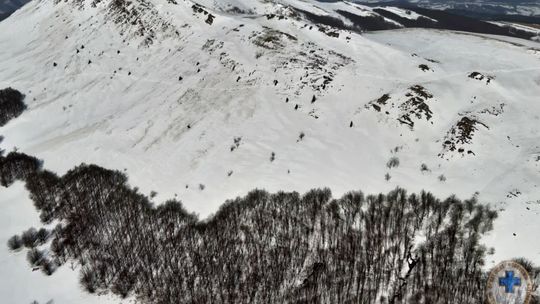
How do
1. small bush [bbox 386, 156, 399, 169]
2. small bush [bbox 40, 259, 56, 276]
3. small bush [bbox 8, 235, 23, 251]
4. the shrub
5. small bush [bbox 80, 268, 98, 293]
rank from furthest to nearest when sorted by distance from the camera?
1. the shrub
2. small bush [bbox 386, 156, 399, 169]
3. small bush [bbox 8, 235, 23, 251]
4. small bush [bbox 40, 259, 56, 276]
5. small bush [bbox 80, 268, 98, 293]

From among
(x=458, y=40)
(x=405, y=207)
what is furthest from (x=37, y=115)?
(x=458, y=40)

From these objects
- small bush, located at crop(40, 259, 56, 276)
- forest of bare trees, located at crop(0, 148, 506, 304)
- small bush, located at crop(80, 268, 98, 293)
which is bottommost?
small bush, located at crop(40, 259, 56, 276)

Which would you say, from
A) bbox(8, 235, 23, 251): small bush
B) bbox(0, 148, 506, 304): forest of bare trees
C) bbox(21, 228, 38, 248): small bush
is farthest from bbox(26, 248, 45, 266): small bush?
bbox(8, 235, 23, 251): small bush

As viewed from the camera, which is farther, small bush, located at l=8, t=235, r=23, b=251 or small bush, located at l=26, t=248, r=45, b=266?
small bush, located at l=8, t=235, r=23, b=251

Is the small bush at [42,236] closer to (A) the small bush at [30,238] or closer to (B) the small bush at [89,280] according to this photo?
(A) the small bush at [30,238]

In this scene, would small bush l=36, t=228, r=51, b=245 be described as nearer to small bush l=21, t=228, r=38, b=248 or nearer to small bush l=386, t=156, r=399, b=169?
small bush l=21, t=228, r=38, b=248

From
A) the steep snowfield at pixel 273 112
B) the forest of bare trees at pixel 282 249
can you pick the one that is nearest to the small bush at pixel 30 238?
the forest of bare trees at pixel 282 249

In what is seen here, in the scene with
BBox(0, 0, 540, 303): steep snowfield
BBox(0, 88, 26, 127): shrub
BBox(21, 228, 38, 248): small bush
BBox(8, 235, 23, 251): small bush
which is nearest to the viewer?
BBox(0, 0, 540, 303): steep snowfield
